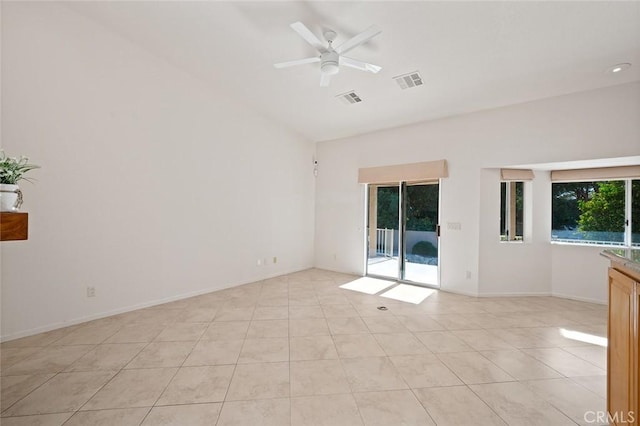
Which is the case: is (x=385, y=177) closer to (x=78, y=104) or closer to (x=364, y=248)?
(x=364, y=248)

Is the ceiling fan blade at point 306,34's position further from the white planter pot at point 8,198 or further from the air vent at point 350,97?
the white planter pot at point 8,198

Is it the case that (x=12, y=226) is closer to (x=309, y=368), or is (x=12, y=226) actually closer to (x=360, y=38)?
(x=309, y=368)

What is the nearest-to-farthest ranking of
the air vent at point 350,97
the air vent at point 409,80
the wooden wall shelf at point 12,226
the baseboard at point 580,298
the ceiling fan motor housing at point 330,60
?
the wooden wall shelf at point 12,226 → the ceiling fan motor housing at point 330,60 → the air vent at point 409,80 → the baseboard at point 580,298 → the air vent at point 350,97

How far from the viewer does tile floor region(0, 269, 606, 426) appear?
67.5 inches

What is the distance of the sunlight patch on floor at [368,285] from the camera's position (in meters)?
4.56

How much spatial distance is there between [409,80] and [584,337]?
368 centimetres

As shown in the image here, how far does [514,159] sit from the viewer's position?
3.99m

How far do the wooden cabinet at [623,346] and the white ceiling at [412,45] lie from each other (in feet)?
7.91

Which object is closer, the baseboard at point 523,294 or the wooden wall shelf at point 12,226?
the wooden wall shelf at point 12,226

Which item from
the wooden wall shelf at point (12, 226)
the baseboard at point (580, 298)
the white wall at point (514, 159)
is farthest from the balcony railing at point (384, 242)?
the wooden wall shelf at point (12, 226)

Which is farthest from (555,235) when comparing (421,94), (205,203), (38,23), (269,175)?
(38,23)

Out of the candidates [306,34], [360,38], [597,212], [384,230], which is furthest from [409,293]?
[306,34]

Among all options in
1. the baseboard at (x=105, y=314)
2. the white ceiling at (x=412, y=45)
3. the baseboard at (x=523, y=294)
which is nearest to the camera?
the white ceiling at (x=412, y=45)

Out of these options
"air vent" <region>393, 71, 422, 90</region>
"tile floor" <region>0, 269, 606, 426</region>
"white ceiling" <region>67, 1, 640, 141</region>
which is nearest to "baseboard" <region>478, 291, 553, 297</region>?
"tile floor" <region>0, 269, 606, 426</region>
